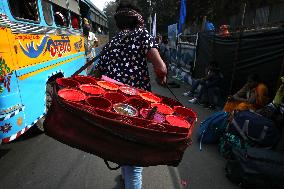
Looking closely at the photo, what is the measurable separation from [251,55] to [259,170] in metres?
3.83

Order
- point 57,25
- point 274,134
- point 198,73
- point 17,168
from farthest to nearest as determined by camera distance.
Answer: point 198,73, point 57,25, point 274,134, point 17,168

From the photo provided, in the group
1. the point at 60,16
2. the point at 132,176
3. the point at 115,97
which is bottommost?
the point at 132,176

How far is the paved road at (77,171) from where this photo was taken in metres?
3.48

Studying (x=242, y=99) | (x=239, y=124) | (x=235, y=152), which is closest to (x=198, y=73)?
(x=242, y=99)

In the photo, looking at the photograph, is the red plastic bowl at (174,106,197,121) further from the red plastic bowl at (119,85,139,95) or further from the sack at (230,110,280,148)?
the sack at (230,110,280,148)

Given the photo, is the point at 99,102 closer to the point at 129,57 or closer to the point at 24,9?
the point at 129,57

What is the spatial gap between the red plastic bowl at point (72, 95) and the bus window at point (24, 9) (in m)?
2.26

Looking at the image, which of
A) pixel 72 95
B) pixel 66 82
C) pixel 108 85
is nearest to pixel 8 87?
pixel 66 82

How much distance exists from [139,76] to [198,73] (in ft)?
26.7

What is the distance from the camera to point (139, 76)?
249 centimetres

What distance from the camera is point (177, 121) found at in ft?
6.40

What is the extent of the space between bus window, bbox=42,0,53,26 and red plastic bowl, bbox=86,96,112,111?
11.0 feet

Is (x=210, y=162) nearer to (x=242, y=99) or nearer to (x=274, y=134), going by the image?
(x=274, y=134)

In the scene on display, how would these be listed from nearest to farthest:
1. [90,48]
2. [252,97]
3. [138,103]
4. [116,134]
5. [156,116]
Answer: [116,134] < [156,116] < [138,103] < [252,97] < [90,48]
